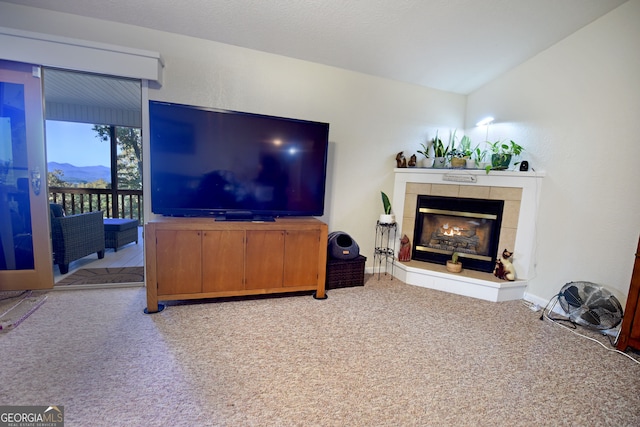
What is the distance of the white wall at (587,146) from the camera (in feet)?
7.06

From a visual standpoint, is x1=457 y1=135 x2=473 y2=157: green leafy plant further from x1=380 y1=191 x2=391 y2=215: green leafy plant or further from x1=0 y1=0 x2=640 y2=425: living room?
x1=380 y1=191 x2=391 y2=215: green leafy plant

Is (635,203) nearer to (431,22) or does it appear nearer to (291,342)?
(431,22)

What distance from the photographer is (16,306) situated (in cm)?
216

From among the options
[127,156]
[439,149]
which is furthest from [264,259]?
[127,156]

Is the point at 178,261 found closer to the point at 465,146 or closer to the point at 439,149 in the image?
the point at 439,149

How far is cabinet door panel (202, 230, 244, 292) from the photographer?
2260mm

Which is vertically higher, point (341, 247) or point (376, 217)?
point (376, 217)

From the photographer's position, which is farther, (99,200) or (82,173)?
(99,200)

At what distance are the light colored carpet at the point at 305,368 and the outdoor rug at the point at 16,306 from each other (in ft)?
0.23

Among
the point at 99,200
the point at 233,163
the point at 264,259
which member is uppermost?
the point at 233,163

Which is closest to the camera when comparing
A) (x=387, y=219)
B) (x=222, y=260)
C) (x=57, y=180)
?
(x=222, y=260)

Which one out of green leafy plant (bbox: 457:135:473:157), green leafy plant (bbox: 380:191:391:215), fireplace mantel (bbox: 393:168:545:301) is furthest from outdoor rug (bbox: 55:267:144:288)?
green leafy plant (bbox: 457:135:473:157)

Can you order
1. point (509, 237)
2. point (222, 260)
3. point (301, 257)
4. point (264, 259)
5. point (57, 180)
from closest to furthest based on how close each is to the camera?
point (222, 260), point (264, 259), point (301, 257), point (509, 237), point (57, 180)

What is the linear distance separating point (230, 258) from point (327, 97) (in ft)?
6.77
